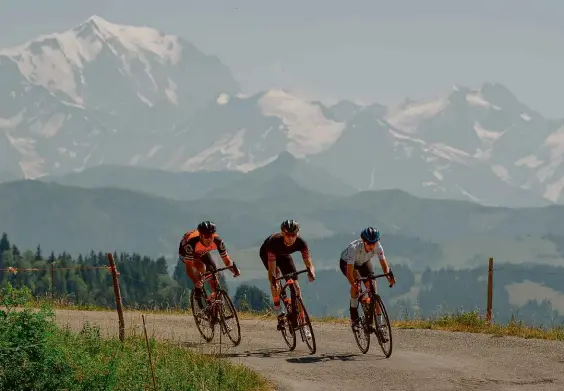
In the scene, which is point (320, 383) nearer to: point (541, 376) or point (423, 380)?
point (423, 380)

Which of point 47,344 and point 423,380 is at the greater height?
point 47,344

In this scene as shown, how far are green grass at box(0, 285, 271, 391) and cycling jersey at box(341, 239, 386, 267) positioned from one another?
3.35m

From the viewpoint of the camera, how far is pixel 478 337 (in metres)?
24.1

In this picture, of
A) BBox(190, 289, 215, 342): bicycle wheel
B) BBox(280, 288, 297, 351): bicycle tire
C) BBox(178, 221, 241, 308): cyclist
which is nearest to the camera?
BBox(280, 288, 297, 351): bicycle tire

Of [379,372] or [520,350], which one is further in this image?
[520,350]

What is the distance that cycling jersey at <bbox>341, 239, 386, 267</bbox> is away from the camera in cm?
2028

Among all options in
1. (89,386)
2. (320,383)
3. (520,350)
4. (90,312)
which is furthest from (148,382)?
(90,312)

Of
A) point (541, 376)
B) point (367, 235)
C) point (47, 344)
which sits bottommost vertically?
point (541, 376)

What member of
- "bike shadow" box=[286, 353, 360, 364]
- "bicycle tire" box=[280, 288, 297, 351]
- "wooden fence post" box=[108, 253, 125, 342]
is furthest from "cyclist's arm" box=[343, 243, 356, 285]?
"wooden fence post" box=[108, 253, 125, 342]

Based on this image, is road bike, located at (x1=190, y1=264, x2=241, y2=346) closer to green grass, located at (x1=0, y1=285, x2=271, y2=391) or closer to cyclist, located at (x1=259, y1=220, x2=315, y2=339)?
cyclist, located at (x1=259, y1=220, x2=315, y2=339)

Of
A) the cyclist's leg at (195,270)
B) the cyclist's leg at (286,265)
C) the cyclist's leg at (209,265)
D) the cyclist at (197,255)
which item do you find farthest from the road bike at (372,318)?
the cyclist's leg at (195,270)

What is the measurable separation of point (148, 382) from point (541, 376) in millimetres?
7061

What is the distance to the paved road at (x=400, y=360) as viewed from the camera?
18078mm

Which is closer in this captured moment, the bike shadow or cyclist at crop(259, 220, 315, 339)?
the bike shadow
